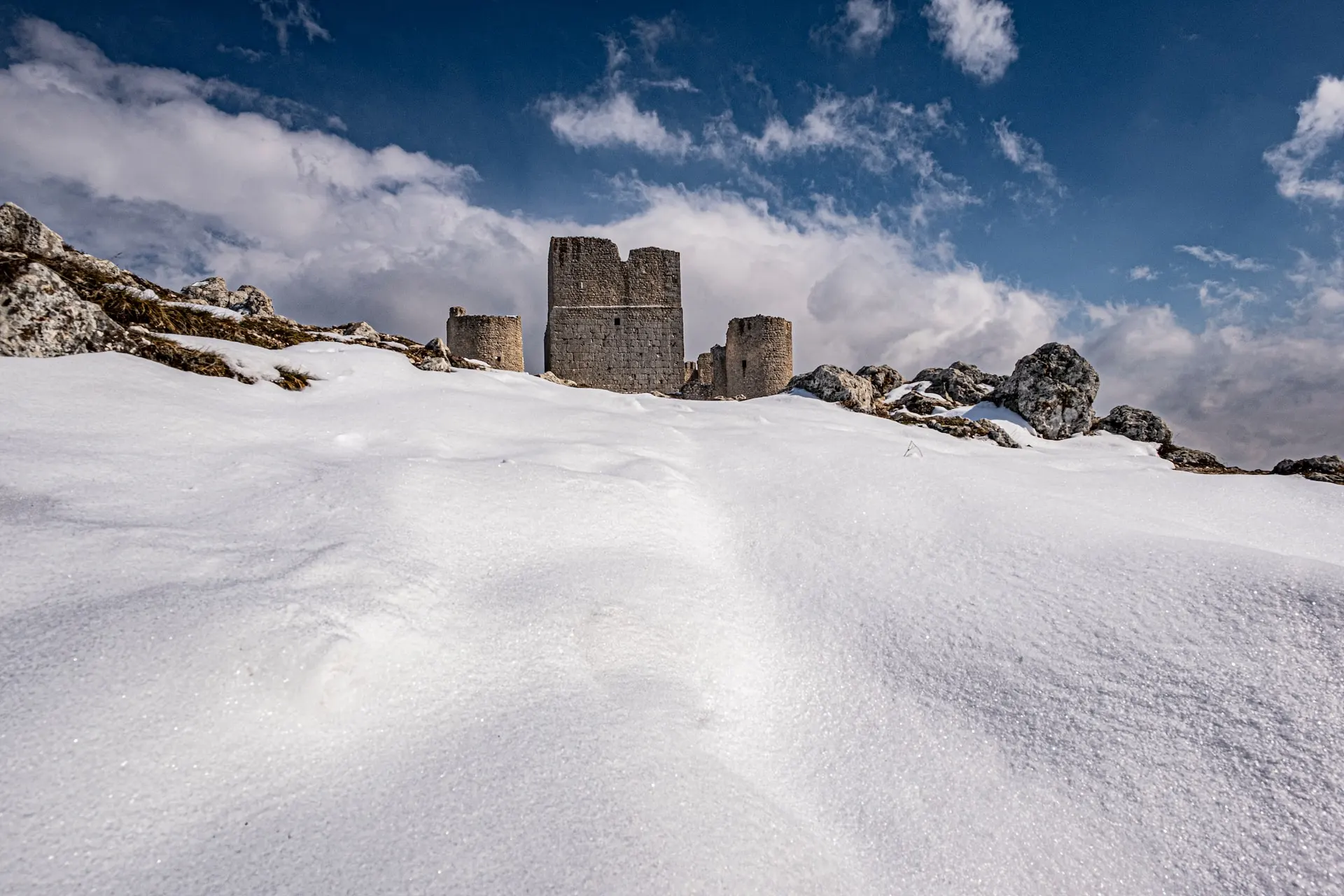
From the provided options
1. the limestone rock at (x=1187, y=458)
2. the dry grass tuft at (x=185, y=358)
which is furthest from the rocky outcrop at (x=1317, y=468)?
the dry grass tuft at (x=185, y=358)

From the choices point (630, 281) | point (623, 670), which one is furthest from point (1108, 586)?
point (630, 281)

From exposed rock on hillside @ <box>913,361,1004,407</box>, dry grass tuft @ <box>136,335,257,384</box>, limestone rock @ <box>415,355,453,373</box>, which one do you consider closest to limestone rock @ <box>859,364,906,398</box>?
exposed rock on hillside @ <box>913,361,1004,407</box>

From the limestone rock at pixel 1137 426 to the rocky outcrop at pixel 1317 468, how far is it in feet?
7.75

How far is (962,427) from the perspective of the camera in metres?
9.34

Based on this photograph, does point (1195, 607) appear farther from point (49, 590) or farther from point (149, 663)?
point (49, 590)

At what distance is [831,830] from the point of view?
1.81 m

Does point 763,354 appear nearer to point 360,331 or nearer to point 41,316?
point 360,331

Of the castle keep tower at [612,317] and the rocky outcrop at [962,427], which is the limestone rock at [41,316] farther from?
the castle keep tower at [612,317]

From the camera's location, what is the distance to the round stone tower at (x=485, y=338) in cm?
2014

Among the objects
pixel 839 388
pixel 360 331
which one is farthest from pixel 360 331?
pixel 839 388

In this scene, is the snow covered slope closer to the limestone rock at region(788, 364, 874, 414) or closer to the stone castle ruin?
the limestone rock at region(788, 364, 874, 414)

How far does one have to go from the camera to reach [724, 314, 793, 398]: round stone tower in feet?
69.8

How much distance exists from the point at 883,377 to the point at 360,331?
10353mm

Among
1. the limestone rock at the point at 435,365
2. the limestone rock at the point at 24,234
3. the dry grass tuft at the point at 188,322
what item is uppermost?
the limestone rock at the point at 24,234
